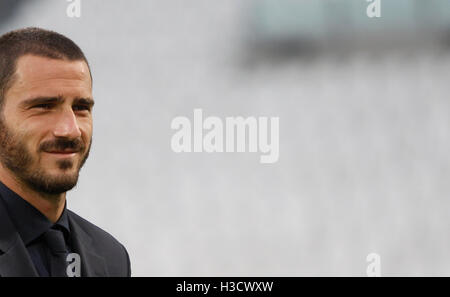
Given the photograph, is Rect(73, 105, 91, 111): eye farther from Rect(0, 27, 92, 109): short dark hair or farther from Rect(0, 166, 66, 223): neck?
Rect(0, 166, 66, 223): neck

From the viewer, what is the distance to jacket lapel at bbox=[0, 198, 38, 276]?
1.71 meters

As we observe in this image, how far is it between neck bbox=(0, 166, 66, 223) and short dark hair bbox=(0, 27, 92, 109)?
234 mm

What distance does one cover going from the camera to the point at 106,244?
2.07 m

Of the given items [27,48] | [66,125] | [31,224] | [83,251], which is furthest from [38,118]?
[83,251]

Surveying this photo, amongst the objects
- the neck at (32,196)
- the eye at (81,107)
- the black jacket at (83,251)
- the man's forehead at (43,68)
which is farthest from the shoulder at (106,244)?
the man's forehead at (43,68)

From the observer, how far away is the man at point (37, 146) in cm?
176

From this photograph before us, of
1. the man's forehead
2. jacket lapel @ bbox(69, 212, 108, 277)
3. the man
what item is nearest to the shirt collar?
the man

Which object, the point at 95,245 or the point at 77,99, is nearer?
the point at 77,99

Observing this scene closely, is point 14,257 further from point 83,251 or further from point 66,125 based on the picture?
point 66,125

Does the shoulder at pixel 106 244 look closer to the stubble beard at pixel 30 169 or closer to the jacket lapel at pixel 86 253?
the jacket lapel at pixel 86 253

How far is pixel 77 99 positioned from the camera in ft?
5.98
